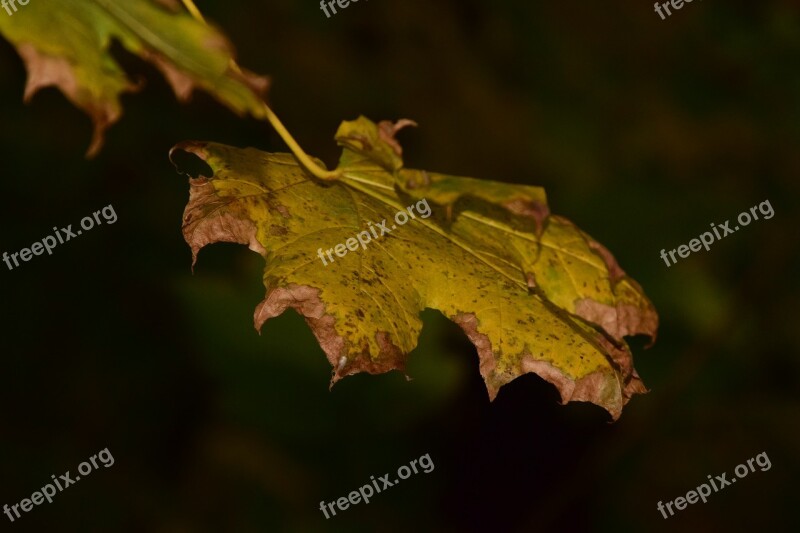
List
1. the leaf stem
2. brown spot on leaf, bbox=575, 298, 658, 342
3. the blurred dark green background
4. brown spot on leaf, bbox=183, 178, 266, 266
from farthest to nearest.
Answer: the blurred dark green background
brown spot on leaf, bbox=575, 298, 658, 342
brown spot on leaf, bbox=183, 178, 266, 266
the leaf stem

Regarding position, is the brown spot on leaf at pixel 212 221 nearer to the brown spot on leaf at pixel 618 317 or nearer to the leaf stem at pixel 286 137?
the leaf stem at pixel 286 137

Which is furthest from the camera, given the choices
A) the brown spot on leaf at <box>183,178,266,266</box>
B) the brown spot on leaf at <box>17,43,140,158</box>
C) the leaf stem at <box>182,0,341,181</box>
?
the brown spot on leaf at <box>183,178,266,266</box>

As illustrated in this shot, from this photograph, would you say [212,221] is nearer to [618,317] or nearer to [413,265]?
[413,265]

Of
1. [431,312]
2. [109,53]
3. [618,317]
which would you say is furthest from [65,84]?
[431,312]

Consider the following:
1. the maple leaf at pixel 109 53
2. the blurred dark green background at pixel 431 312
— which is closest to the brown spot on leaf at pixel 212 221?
the maple leaf at pixel 109 53

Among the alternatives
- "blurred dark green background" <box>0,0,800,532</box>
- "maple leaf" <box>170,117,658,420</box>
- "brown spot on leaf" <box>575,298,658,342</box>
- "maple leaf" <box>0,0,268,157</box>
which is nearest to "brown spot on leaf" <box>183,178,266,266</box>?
"maple leaf" <box>170,117,658,420</box>

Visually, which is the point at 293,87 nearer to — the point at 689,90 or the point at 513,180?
the point at 513,180

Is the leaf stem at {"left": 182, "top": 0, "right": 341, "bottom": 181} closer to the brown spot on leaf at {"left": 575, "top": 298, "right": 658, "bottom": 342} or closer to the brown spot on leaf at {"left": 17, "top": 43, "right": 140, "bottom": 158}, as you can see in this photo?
the brown spot on leaf at {"left": 17, "top": 43, "right": 140, "bottom": 158}
